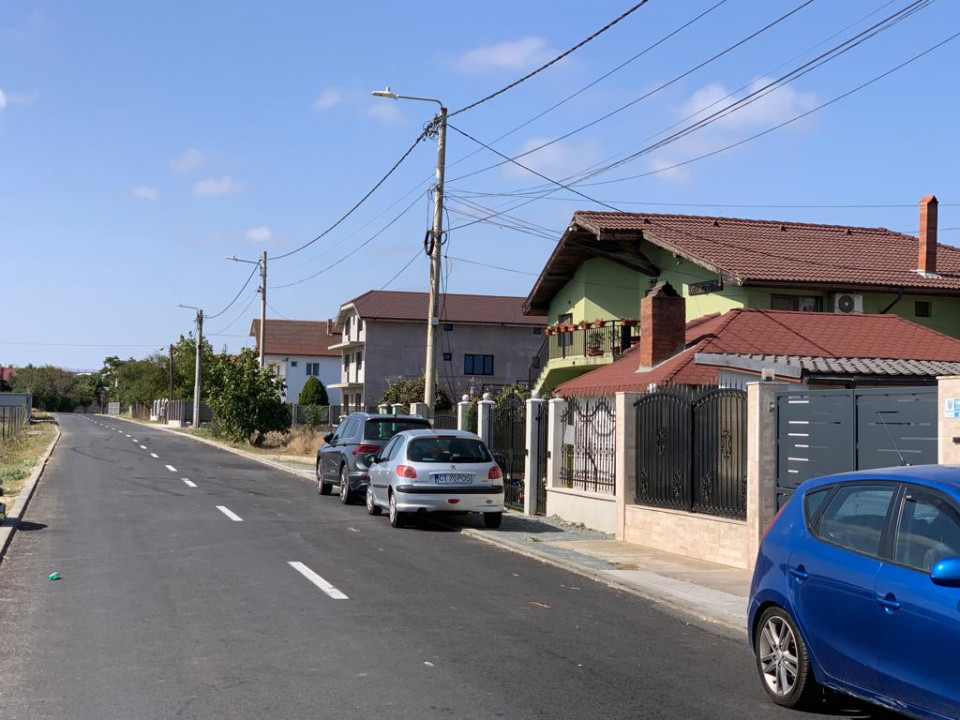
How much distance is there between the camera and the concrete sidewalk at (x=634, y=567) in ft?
35.7

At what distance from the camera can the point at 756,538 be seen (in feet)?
42.9

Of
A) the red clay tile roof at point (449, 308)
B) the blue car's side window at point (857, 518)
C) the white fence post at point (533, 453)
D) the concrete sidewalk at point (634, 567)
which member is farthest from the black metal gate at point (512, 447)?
the red clay tile roof at point (449, 308)

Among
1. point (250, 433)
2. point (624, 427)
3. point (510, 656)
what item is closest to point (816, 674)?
point (510, 656)

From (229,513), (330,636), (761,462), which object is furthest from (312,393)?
(330,636)

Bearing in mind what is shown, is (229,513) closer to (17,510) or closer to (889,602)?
(17,510)

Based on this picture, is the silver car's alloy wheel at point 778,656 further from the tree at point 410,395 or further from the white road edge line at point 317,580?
the tree at point 410,395

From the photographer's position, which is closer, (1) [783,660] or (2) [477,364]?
(1) [783,660]

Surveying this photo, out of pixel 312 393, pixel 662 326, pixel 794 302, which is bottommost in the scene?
pixel 312 393

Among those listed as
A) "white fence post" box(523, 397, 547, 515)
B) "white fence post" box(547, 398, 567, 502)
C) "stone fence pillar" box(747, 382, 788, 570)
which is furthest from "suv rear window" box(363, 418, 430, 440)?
"stone fence pillar" box(747, 382, 788, 570)

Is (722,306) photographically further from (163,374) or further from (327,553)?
(163,374)

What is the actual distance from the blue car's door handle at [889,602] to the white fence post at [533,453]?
13.9 meters

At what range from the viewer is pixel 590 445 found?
18203 millimetres

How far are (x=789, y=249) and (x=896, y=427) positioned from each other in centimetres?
2242

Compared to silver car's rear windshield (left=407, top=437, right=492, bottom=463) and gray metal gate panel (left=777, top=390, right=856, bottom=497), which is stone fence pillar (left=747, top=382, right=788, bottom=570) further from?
silver car's rear windshield (left=407, top=437, right=492, bottom=463)
